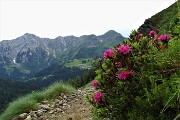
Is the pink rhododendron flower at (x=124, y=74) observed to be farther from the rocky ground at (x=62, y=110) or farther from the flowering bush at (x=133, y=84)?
the rocky ground at (x=62, y=110)

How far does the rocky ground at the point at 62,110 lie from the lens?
11.2 meters

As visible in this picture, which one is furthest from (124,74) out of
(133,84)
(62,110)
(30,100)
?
(30,100)

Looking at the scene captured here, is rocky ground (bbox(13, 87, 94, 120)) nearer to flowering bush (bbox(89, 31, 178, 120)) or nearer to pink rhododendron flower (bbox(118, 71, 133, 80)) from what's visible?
flowering bush (bbox(89, 31, 178, 120))

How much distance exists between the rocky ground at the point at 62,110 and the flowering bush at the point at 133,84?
14.4 ft

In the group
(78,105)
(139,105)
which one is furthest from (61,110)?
(139,105)

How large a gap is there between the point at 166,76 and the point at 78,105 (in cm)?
824

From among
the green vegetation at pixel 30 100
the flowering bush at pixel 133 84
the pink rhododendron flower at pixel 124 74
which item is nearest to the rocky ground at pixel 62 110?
the green vegetation at pixel 30 100

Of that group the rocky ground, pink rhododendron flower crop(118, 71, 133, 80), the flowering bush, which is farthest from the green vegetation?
pink rhododendron flower crop(118, 71, 133, 80)

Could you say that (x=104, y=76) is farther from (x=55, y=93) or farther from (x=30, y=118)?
(x=55, y=93)

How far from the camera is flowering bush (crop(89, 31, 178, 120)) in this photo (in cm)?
484

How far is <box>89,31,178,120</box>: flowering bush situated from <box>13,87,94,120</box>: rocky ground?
14.4 ft

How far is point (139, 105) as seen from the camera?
5125 millimetres

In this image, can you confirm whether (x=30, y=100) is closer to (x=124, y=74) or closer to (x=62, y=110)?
(x=62, y=110)

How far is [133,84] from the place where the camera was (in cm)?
545
